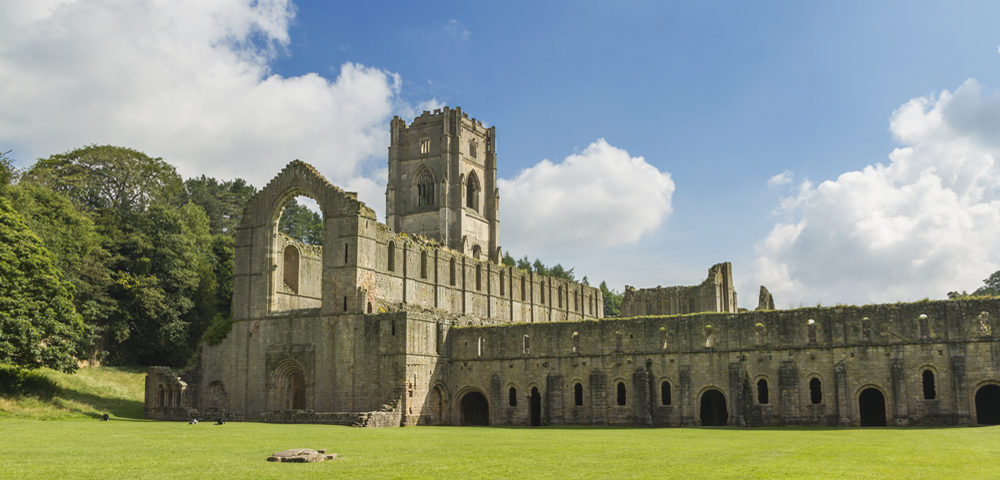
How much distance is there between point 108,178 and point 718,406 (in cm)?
5012

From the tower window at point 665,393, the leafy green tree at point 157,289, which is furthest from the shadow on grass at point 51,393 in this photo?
the tower window at point 665,393

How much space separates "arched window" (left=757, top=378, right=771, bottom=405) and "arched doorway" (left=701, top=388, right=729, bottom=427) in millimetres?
2835

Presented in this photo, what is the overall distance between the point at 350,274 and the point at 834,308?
24228mm

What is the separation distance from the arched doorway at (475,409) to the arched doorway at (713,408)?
1132 cm

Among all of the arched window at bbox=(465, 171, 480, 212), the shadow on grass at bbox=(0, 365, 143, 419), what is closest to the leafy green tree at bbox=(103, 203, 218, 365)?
the shadow on grass at bbox=(0, 365, 143, 419)

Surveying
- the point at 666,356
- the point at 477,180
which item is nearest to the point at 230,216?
the point at 477,180

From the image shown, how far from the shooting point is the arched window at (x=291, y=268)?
5416 cm

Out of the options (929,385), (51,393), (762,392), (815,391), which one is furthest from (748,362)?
(51,393)

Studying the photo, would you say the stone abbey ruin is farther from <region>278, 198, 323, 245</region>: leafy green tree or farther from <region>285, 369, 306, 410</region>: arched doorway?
<region>278, 198, 323, 245</region>: leafy green tree

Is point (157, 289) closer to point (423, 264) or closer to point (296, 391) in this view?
point (296, 391)

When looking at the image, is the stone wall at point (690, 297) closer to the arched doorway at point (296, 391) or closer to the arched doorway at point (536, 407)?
the arched doorway at point (536, 407)

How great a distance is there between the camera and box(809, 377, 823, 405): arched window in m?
38.1

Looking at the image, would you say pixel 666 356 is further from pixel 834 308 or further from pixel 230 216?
pixel 230 216

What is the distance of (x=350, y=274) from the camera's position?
47.0 metres
